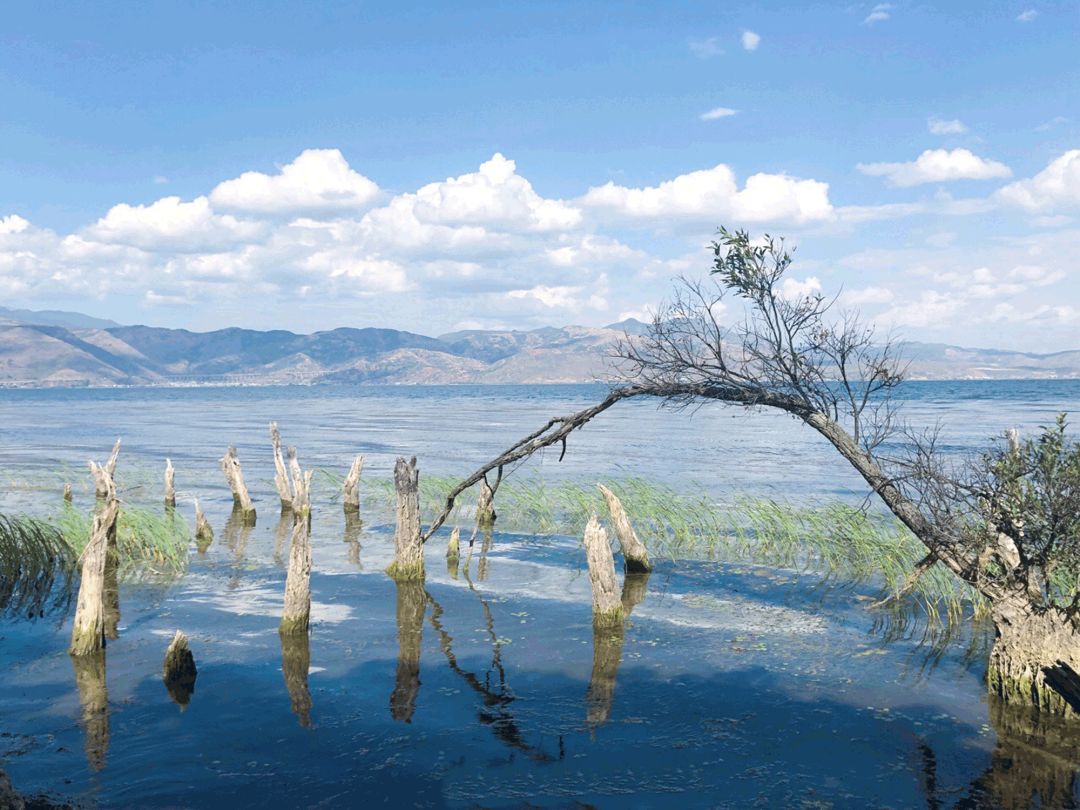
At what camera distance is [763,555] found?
979 inches

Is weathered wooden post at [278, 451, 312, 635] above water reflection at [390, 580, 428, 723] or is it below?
above

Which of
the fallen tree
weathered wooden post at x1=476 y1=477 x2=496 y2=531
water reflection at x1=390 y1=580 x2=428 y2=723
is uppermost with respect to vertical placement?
the fallen tree

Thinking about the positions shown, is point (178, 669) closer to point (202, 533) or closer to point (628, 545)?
point (628, 545)

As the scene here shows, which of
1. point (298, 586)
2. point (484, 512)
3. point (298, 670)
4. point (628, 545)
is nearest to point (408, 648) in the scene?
point (298, 670)

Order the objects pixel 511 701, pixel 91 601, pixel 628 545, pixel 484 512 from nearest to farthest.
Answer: pixel 511 701 < pixel 91 601 < pixel 628 545 < pixel 484 512

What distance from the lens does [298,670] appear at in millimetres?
15039

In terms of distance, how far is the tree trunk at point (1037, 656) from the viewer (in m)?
12.3

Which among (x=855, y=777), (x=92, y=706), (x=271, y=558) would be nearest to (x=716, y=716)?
(x=855, y=777)

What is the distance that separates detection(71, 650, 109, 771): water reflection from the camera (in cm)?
1157

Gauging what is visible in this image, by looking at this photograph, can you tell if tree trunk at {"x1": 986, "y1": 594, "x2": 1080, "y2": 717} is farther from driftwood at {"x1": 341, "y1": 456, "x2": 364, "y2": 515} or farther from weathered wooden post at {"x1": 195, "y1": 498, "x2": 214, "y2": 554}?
driftwood at {"x1": 341, "y1": 456, "x2": 364, "y2": 515}

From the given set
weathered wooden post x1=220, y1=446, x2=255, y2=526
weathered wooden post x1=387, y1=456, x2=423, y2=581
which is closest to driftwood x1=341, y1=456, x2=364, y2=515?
weathered wooden post x1=220, y1=446, x2=255, y2=526

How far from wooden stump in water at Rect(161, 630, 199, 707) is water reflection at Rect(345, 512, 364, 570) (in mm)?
9031

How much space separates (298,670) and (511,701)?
4.01m

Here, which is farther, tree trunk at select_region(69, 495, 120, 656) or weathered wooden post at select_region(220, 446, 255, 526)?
weathered wooden post at select_region(220, 446, 255, 526)
